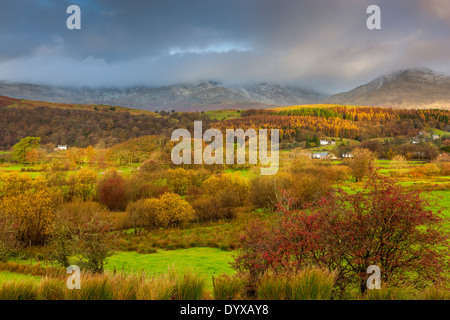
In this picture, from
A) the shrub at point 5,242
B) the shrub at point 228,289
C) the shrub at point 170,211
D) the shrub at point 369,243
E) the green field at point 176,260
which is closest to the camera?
the shrub at point 228,289

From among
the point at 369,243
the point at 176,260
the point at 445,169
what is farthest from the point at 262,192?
the point at 445,169

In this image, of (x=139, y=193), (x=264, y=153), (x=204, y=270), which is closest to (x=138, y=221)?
(x=139, y=193)

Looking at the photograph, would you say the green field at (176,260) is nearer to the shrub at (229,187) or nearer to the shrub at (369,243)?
the shrub at (369,243)

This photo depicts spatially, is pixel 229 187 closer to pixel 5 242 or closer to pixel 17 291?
pixel 5 242

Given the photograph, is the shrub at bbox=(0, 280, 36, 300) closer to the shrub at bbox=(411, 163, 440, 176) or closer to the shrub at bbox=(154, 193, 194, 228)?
the shrub at bbox=(154, 193, 194, 228)

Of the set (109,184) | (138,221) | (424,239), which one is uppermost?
(424,239)

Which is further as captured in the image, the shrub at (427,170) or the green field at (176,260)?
the shrub at (427,170)

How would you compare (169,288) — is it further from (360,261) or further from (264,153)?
(264,153)

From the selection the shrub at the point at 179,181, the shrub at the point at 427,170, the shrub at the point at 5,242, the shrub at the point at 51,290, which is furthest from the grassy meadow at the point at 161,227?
the shrub at the point at 427,170

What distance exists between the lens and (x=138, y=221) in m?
44.9

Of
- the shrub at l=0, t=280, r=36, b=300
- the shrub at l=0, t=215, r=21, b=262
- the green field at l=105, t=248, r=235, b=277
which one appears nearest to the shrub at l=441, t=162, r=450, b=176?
the green field at l=105, t=248, r=235, b=277

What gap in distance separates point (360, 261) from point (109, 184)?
56593mm
